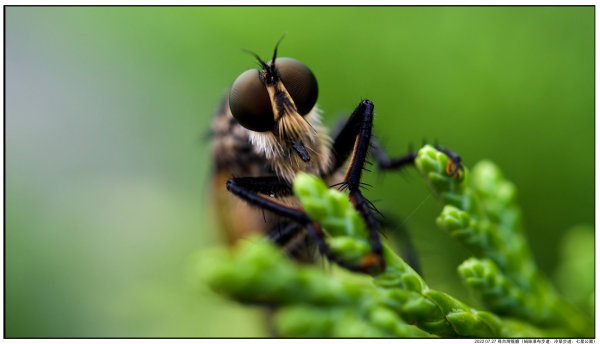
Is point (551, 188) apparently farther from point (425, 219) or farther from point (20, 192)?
point (20, 192)

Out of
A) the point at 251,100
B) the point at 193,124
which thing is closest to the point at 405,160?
the point at 251,100

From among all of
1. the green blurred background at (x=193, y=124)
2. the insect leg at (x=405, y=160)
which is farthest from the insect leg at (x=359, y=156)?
the green blurred background at (x=193, y=124)

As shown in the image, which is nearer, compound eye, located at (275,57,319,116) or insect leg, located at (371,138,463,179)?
insect leg, located at (371,138,463,179)

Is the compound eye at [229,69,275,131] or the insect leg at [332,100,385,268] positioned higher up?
the compound eye at [229,69,275,131]

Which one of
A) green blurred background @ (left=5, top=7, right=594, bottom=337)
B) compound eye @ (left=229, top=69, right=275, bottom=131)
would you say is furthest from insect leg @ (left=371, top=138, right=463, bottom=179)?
compound eye @ (left=229, top=69, right=275, bottom=131)

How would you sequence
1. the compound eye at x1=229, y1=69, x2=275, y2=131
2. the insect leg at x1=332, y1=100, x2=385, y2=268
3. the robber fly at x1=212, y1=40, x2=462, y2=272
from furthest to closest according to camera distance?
the compound eye at x1=229, y1=69, x2=275, y2=131, the robber fly at x1=212, y1=40, x2=462, y2=272, the insect leg at x1=332, y1=100, x2=385, y2=268

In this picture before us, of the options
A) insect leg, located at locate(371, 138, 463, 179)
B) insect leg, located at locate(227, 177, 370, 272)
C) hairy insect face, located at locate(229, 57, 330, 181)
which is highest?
hairy insect face, located at locate(229, 57, 330, 181)

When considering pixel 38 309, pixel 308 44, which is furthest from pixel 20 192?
pixel 308 44

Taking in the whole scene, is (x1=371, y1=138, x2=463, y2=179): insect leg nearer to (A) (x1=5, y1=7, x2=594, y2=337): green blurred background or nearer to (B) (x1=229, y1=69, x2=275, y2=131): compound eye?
(A) (x1=5, y1=7, x2=594, y2=337): green blurred background
